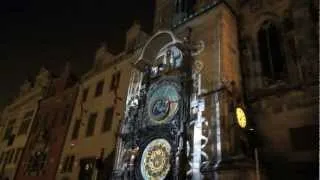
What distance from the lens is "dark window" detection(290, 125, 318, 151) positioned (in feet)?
35.2

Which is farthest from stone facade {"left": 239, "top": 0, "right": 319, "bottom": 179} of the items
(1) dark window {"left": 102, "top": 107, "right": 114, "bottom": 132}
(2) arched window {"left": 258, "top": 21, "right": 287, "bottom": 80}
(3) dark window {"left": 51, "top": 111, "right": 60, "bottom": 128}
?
(3) dark window {"left": 51, "top": 111, "right": 60, "bottom": 128}

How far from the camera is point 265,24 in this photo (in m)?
14.4

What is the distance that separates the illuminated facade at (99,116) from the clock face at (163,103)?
15.1 ft

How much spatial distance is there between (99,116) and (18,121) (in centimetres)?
1690

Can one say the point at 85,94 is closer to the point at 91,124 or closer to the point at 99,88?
the point at 99,88

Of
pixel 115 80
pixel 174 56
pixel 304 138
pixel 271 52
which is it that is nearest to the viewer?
pixel 304 138

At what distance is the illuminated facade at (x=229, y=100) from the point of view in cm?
1112

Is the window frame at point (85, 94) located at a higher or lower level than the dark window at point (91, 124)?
higher

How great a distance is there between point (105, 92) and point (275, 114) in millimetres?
14280

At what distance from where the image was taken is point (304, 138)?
11.0 meters

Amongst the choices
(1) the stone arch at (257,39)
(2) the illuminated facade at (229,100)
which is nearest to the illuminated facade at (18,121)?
(2) the illuminated facade at (229,100)

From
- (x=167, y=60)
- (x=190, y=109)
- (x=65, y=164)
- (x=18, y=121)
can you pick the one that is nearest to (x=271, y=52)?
(x=190, y=109)

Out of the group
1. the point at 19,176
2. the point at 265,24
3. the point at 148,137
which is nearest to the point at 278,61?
the point at 265,24

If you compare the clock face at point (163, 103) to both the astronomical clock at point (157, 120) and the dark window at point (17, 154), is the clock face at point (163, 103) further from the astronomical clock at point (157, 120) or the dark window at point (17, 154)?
the dark window at point (17, 154)
